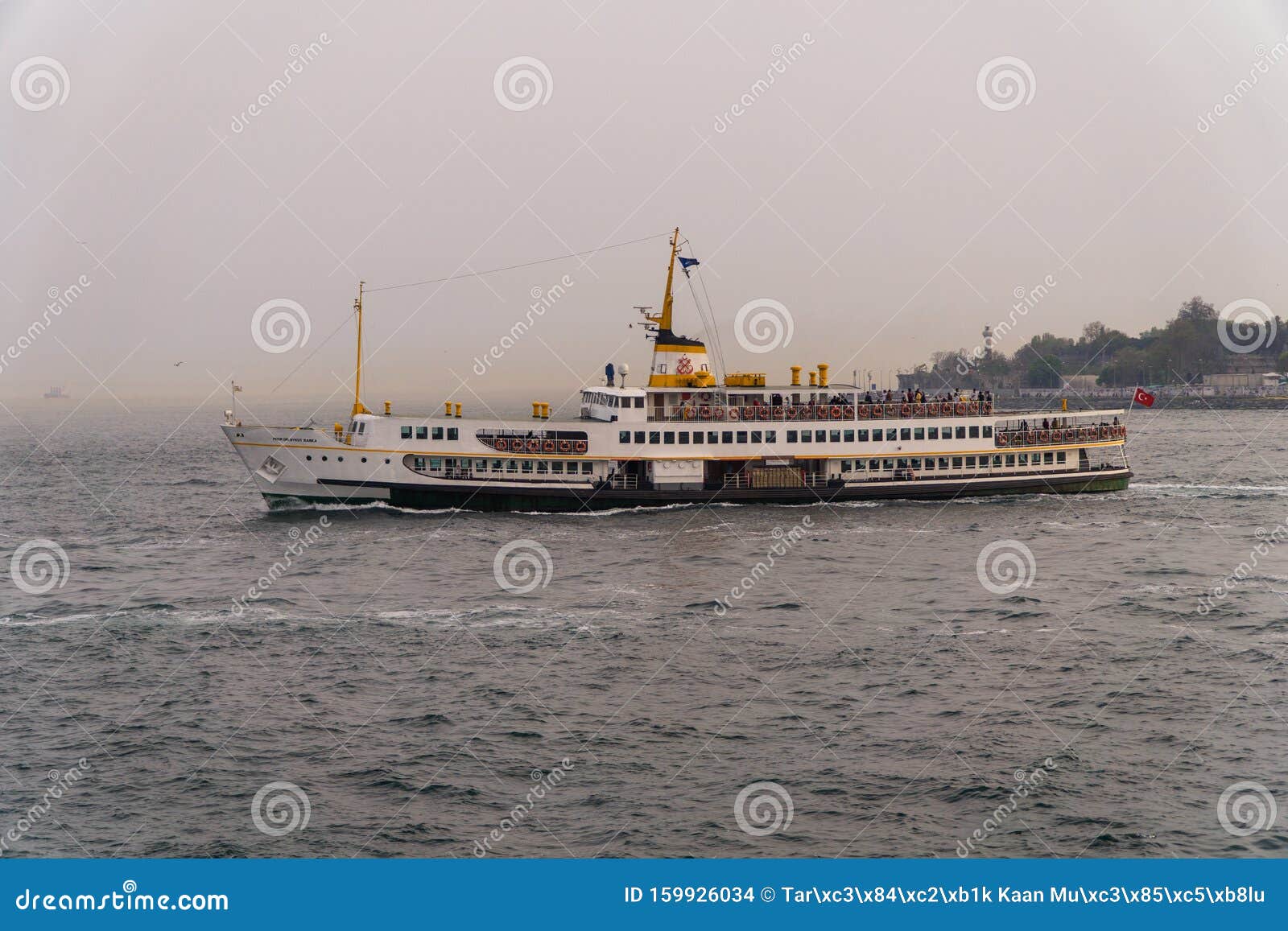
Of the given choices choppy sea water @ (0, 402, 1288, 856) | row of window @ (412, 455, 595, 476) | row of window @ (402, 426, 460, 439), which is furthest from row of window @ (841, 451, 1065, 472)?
row of window @ (402, 426, 460, 439)

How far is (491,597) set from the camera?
42188 millimetres

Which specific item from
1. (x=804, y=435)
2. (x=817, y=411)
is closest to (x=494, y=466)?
(x=804, y=435)

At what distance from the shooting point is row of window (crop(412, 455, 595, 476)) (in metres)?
62.7

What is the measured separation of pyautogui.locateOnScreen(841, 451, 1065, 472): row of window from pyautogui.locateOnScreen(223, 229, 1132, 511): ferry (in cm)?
8

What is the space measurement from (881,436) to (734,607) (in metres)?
29.8

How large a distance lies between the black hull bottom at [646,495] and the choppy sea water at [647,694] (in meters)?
5.37

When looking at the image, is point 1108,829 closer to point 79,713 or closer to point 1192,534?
point 79,713

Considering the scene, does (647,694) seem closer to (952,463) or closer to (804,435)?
(804,435)

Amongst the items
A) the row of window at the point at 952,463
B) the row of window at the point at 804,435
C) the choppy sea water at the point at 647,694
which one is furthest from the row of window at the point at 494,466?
the row of window at the point at 952,463

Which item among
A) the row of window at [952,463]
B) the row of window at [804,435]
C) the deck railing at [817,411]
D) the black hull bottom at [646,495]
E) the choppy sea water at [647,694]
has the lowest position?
the choppy sea water at [647,694]

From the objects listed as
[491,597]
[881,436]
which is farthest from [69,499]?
[881,436]

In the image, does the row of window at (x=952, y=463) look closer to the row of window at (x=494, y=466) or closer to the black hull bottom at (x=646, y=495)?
the black hull bottom at (x=646, y=495)

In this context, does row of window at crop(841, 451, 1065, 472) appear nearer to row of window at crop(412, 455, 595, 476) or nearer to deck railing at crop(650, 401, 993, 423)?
deck railing at crop(650, 401, 993, 423)

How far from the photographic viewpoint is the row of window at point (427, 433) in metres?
61.7
